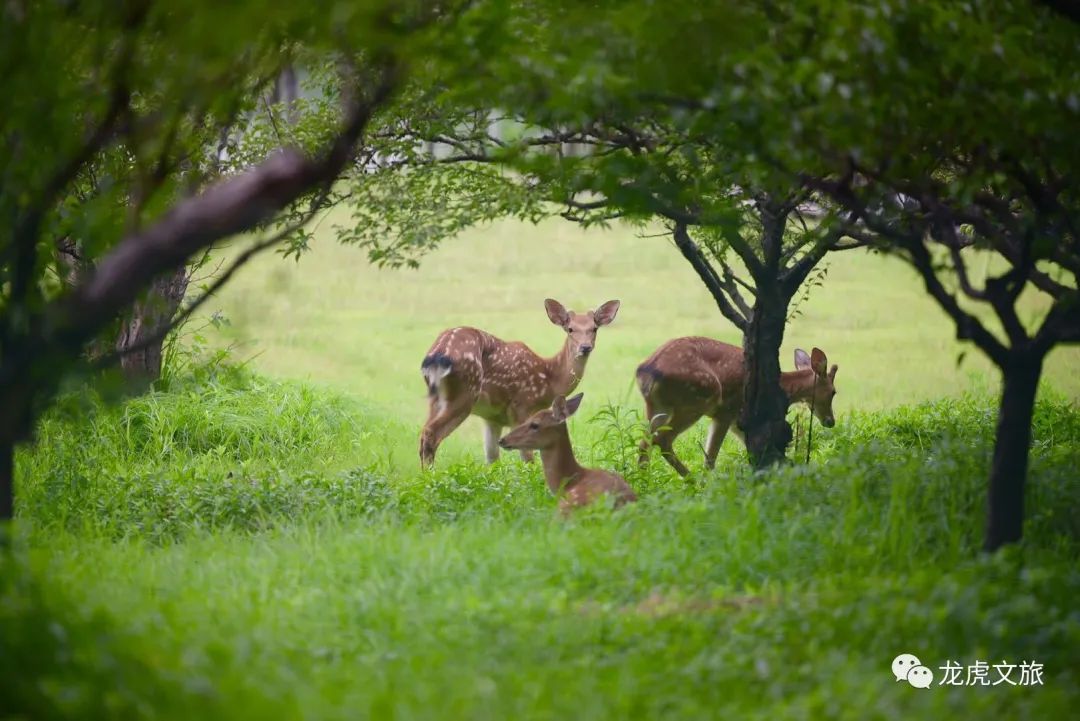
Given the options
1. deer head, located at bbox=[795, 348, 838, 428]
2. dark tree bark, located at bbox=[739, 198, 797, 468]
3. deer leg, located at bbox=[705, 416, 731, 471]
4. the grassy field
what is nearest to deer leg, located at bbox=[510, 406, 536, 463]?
deer leg, located at bbox=[705, 416, 731, 471]

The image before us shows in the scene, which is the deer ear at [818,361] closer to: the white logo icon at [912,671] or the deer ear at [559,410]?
the deer ear at [559,410]

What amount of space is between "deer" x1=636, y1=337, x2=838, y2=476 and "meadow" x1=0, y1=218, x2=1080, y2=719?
1.36ft

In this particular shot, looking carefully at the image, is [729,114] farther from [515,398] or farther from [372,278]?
[372,278]

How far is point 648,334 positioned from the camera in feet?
58.6

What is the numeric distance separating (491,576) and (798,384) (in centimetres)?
568

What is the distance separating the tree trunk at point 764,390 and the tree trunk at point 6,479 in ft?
17.0

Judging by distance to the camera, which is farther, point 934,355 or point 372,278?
point 372,278

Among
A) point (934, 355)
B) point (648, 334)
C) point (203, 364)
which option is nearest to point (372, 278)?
point (648, 334)

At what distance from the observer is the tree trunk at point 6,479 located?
17.3 ft

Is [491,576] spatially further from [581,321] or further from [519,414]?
[581,321]

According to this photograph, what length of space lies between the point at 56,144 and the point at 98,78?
0.46m

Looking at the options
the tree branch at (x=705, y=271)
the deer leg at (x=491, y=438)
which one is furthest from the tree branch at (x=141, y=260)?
the deer leg at (x=491, y=438)

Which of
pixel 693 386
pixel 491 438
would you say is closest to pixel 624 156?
pixel 693 386

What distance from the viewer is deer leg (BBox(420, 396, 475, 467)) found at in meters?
10.5
